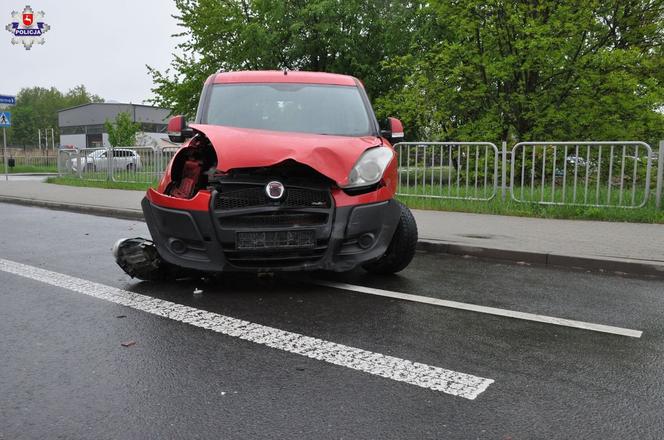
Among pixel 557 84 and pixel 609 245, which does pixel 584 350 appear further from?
pixel 557 84

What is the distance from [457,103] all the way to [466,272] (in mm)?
11992

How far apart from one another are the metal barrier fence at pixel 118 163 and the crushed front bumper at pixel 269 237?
12353mm

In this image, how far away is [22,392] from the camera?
295 centimetres

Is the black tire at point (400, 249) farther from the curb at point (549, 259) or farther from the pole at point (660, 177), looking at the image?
the pole at point (660, 177)

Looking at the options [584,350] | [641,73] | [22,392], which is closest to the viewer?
[22,392]

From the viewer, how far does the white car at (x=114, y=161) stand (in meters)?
18.8

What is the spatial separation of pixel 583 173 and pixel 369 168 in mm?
6227

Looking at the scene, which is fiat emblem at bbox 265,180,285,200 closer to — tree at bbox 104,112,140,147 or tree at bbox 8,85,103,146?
tree at bbox 104,112,140,147

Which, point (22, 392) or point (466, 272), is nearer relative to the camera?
point (22, 392)

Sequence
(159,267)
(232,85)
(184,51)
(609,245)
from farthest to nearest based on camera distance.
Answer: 1. (184,51)
2. (609,245)
3. (232,85)
4. (159,267)

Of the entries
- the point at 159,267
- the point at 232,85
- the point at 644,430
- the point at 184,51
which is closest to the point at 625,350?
the point at 644,430

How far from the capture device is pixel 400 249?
5.70 metres

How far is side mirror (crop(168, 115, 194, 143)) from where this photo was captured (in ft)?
19.2

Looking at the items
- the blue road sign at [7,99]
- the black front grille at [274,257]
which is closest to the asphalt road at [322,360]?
the black front grille at [274,257]
